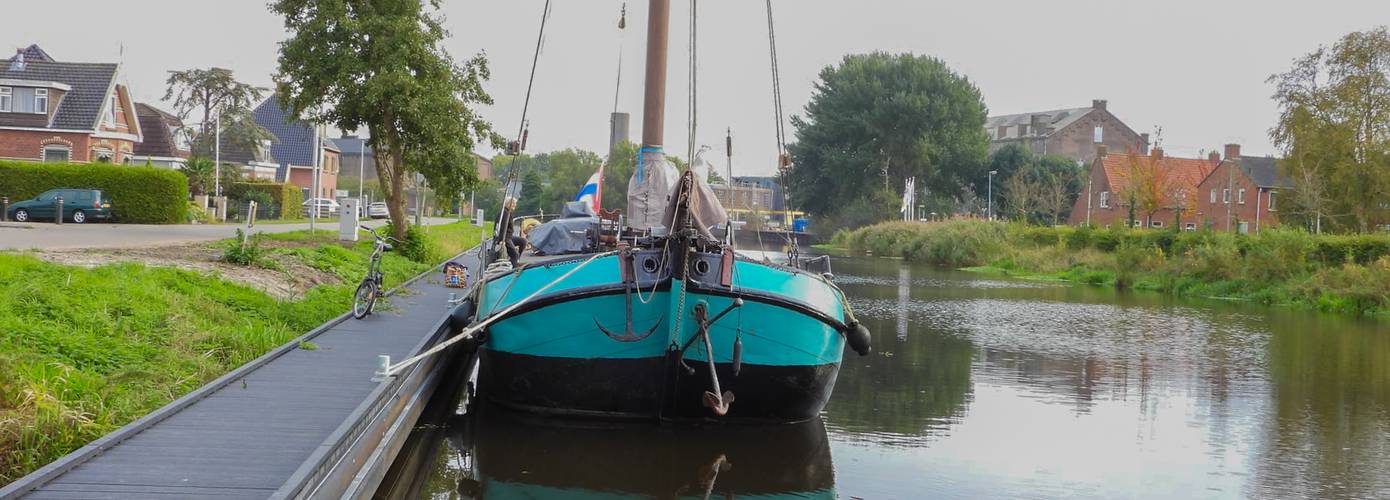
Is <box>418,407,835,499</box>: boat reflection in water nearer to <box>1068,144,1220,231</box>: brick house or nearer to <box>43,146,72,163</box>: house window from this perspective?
<box>43,146,72,163</box>: house window

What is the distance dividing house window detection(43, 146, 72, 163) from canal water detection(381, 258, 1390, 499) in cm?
3612

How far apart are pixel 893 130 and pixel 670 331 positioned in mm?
65964

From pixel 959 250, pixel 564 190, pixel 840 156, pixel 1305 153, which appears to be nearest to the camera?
pixel 1305 153

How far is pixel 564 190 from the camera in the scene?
163ft

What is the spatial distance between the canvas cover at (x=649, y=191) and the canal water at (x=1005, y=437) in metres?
2.31

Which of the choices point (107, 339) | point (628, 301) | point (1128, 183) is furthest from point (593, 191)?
point (1128, 183)

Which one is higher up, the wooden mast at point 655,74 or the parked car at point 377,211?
the wooden mast at point 655,74

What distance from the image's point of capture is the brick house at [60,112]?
149 feet

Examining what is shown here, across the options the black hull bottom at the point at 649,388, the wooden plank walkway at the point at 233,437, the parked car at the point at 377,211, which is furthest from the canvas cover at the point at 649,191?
the parked car at the point at 377,211

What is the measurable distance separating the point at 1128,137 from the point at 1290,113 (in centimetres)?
6081

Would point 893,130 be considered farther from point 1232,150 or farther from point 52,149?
point 52,149

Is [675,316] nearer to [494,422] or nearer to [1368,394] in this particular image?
[494,422]

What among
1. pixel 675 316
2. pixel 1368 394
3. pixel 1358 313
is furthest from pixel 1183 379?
pixel 1358 313

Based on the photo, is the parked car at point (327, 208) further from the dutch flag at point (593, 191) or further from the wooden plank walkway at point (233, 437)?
the wooden plank walkway at point (233, 437)
